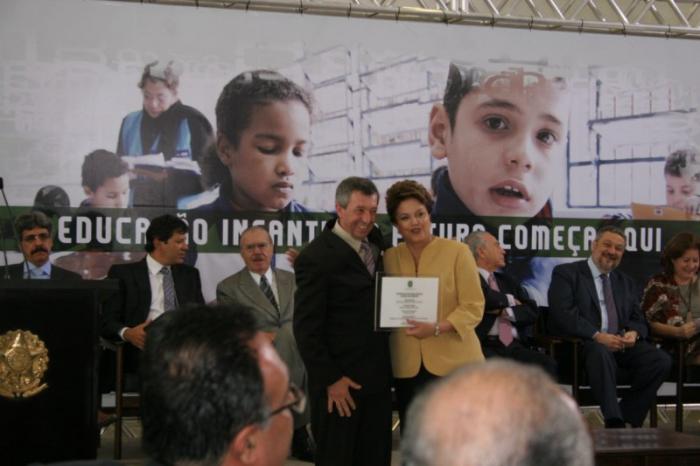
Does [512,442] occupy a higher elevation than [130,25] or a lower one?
lower

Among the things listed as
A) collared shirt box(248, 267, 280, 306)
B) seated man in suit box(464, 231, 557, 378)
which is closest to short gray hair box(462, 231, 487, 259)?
seated man in suit box(464, 231, 557, 378)

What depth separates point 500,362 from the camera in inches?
46.5

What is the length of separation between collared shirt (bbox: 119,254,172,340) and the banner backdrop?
0.69m

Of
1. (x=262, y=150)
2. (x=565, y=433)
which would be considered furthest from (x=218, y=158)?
(x=565, y=433)

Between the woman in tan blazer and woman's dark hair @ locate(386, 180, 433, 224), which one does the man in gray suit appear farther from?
woman's dark hair @ locate(386, 180, 433, 224)

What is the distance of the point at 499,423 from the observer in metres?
1.06

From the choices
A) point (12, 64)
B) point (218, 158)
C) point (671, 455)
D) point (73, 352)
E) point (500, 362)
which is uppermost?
point (12, 64)

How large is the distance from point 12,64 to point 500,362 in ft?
19.5

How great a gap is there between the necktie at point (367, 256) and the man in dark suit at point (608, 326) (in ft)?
7.70

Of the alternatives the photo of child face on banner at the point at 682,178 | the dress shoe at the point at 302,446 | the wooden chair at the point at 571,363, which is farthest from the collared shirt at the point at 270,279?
the photo of child face on banner at the point at 682,178

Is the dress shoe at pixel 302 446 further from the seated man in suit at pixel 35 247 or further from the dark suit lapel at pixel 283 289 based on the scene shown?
the seated man in suit at pixel 35 247

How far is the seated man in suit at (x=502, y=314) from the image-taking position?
5.98 meters

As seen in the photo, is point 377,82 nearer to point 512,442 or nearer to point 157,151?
point 157,151

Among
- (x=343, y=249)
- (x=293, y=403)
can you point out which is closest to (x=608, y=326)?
(x=343, y=249)
